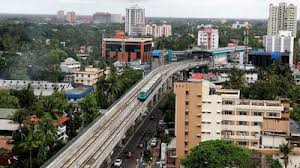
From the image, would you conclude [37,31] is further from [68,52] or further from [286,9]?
[286,9]

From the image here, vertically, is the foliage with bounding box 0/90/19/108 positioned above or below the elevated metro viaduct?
above

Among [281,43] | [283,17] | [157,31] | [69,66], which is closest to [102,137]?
[69,66]

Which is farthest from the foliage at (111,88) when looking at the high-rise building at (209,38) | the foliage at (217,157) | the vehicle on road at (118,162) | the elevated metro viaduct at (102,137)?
the high-rise building at (209,38)

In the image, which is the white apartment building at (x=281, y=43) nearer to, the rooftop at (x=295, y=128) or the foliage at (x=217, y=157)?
the rooftop at (x=295, y=128)

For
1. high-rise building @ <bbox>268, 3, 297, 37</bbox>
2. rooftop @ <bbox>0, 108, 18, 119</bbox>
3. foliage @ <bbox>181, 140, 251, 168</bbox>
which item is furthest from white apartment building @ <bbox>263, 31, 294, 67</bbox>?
foliage @ <bbox>181, 140, 251, 168</bbox>

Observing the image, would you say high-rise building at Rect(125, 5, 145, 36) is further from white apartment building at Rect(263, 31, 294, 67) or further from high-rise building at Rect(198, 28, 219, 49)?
white apartment building at Rect(263, 31, 294, 67)

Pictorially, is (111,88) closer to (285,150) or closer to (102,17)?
(285,150)
